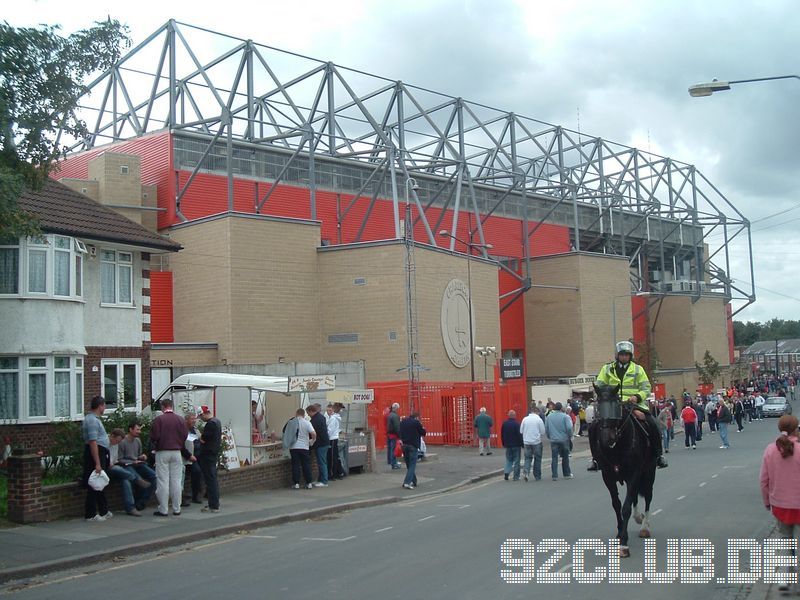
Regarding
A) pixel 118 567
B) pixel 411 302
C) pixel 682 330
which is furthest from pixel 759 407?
pixel 118 567

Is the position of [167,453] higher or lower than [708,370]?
lower

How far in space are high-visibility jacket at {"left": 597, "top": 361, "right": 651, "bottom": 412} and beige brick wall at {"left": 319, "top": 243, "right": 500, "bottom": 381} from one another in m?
27.5

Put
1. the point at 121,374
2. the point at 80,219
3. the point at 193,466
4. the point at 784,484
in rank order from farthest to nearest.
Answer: the point at 121,374
the point at 80,219
the point at 193,466
the point at 784,484

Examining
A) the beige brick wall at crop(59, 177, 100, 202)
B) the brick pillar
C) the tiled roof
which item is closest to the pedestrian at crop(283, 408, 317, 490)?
the brick pillar

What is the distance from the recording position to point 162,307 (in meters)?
39.4

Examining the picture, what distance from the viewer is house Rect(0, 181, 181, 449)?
2125cm

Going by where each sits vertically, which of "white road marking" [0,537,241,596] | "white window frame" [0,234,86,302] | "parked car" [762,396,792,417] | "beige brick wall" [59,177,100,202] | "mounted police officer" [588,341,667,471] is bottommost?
"parked car" [762,396,792,417]

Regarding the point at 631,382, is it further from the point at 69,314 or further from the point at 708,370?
the point at 708,370

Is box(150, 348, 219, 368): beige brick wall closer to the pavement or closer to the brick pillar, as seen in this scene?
the pavement

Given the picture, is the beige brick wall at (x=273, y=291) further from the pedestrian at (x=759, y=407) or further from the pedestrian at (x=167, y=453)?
the pedestrian at (x=759, y=407)

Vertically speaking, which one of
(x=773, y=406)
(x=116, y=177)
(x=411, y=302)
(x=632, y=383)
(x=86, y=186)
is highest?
(x=116, y=177)

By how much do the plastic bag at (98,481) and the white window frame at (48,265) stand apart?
7.84 meters

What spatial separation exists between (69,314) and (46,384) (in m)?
1.77

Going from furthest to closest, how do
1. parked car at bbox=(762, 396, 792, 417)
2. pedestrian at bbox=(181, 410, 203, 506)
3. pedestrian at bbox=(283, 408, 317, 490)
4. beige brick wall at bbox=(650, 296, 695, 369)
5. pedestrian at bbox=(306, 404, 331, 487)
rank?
beige brick wall at bbox=(650, 296, 695, 369)
parked car at bbox=(762, 396, 792, 417)
pedestrian at bbox=(306, 404, 331, 487)
pedestrian at bbox=(283, 408, 317, 490)
pedestrian at bbox=(181, 410, 203, 506)
